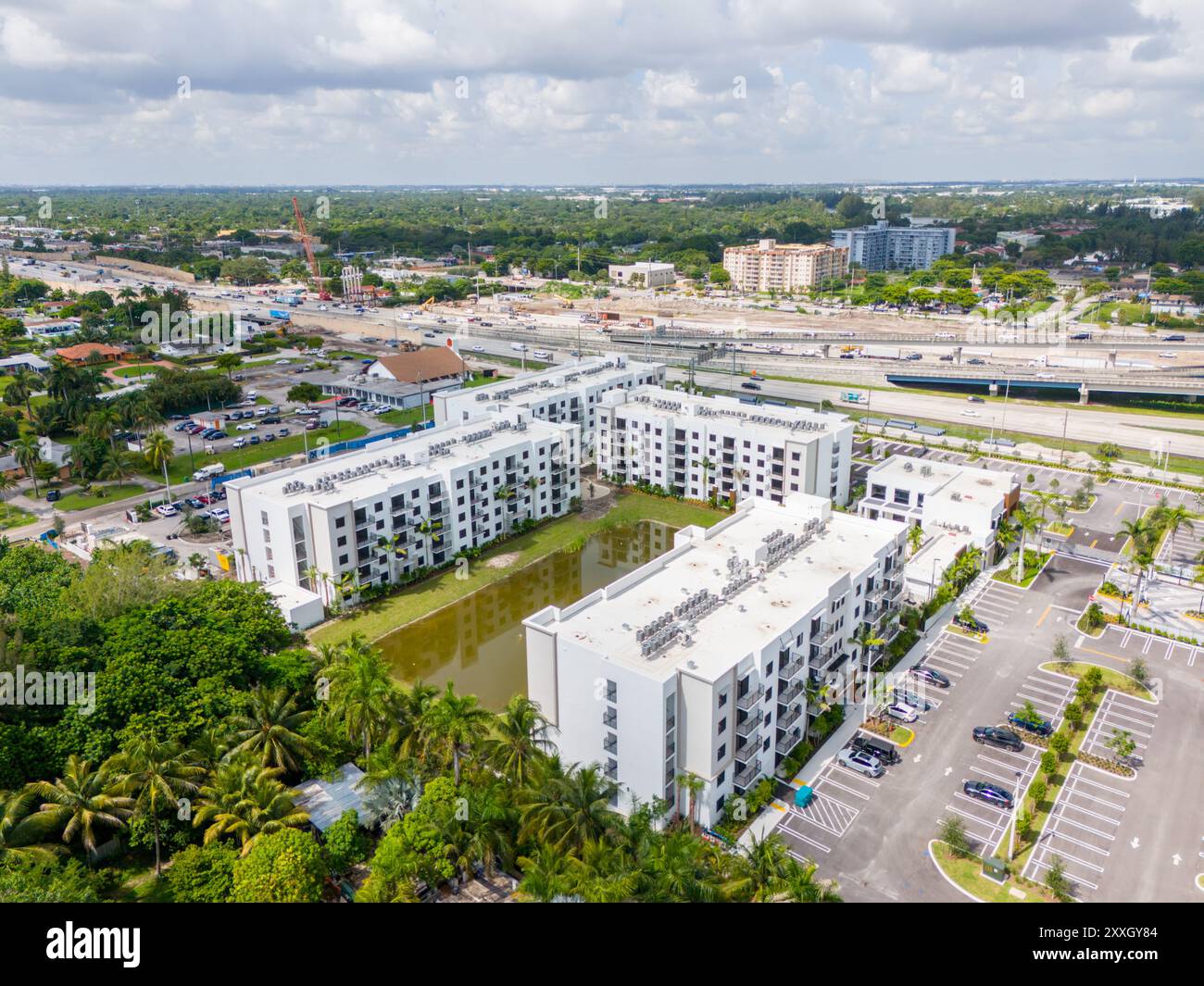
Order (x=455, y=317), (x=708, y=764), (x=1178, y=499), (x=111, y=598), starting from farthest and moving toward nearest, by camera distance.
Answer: (x=455, y=317)
(x=1178, y=499)
(x=111, y=598)
(x=708, y=764)

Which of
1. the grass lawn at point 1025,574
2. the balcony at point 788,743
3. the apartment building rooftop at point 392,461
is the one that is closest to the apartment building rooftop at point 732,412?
the apartment building rooftop at point 392,461

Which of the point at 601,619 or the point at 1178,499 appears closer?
the point at 601,619

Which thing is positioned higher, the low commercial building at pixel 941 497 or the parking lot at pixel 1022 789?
the low commercial building at pixel 941 497

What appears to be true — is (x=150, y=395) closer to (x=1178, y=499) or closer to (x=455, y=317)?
(x=455, y=317)

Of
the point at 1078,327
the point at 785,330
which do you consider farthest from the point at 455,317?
the point at 1078,327

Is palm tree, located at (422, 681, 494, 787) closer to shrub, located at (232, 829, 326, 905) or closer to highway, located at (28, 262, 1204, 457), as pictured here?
shrub, located at (232, 829, 326, 905)

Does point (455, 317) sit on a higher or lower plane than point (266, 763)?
higher

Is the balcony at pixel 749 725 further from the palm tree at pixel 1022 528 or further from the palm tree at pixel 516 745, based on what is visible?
the palm tree at pixel 1022 528
